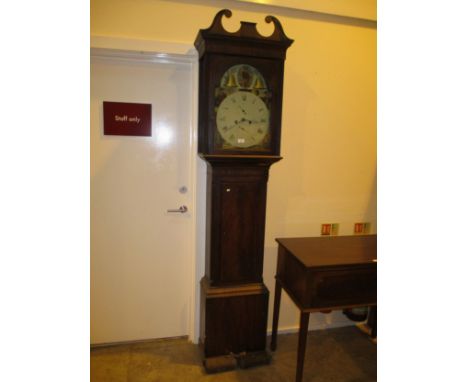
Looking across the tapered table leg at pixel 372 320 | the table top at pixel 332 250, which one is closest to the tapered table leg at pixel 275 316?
the table top at pixel 332 250

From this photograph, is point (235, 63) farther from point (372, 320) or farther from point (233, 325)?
point (372, 320)

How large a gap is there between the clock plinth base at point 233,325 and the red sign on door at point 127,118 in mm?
1063

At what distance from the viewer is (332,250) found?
203cm

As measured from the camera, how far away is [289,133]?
237cm

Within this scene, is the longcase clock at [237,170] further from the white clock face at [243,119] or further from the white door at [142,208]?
the white door at [142,208]

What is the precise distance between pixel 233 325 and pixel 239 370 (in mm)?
291

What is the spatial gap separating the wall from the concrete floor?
0.85 ft

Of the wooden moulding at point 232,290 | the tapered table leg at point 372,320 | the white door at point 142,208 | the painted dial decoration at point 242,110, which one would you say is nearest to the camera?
the painted dial decoration at point 242,110

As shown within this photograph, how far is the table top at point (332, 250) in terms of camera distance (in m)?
1.85

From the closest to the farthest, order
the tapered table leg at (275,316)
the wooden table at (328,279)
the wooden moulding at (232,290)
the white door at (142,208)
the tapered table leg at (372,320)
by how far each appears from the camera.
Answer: the wooden table at (328,279) < the wooden moulding at (232,290) < the white door at (142,208) < the tapered table leg at (275,316) < the tapered table leg at (372,320)
